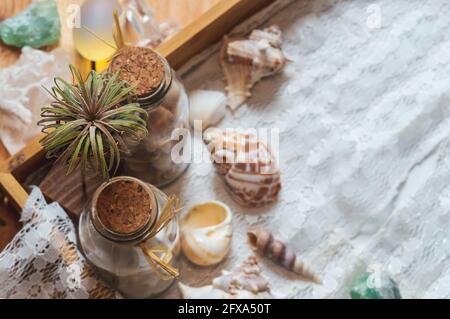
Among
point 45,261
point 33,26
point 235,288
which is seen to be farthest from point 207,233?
point 33,26

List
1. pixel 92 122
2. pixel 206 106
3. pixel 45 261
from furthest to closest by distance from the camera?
pixel 206 106, pixel 45 261, pixel 92 122

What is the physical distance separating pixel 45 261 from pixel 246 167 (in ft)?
0.82

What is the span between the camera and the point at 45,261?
0.72 metres

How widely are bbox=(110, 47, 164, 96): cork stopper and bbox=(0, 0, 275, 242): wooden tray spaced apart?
0.39ft

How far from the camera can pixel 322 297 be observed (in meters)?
0.80

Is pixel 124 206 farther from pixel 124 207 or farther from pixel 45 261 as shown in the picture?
pixel 45 261

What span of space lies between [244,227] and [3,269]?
277mm

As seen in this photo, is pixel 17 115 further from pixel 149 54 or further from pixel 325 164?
pixel 325 164

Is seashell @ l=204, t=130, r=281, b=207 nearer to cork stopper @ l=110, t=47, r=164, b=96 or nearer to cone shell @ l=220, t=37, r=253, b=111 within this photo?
cone shell @ l=220, t=37, r=253, b=111

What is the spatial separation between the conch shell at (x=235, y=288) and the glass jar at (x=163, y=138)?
0.43ft

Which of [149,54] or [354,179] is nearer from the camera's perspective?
[149,54]

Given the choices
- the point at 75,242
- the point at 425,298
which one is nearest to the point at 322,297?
the point at 425,298

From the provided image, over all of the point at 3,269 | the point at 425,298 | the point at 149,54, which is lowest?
the point at 425,298

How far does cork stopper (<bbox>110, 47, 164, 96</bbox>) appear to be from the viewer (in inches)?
25.5
